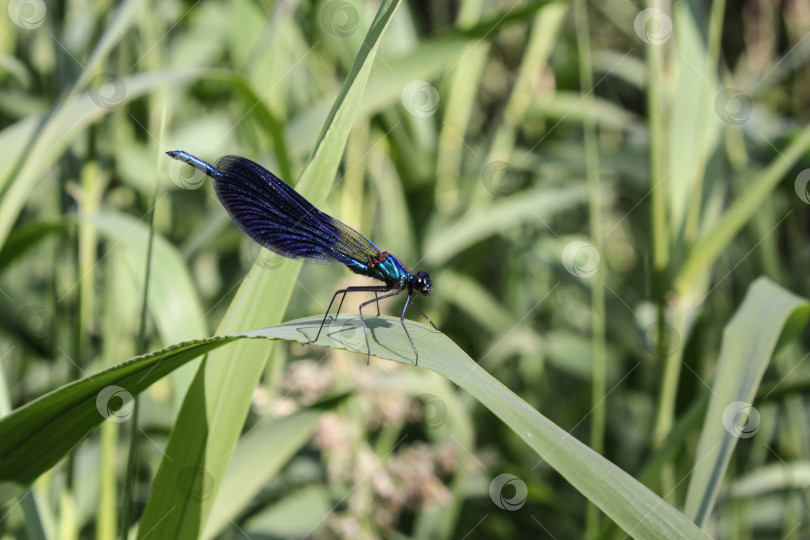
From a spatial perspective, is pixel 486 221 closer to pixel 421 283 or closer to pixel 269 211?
pixel 421 283

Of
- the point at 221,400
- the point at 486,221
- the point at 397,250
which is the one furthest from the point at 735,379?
the point at 397,250

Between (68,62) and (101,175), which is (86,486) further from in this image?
(68,62)

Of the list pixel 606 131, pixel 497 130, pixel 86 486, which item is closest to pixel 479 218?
pixel 497 130

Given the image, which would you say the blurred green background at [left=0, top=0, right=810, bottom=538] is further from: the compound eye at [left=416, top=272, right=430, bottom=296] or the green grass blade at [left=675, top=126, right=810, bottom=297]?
the compound eye at [left=416, top=272, right=430, bottom=296]

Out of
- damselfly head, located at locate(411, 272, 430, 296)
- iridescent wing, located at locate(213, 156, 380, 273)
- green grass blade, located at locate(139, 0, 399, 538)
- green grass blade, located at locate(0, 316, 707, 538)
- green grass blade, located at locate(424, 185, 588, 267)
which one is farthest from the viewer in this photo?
green grass blade, located at locate(424, 185, 588, 267)

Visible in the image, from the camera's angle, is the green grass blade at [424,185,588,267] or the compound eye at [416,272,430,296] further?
the green grass blade at [424,185,588,267]

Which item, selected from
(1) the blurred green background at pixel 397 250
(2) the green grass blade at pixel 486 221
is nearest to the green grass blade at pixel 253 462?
(1) the blurred green background at pixel 397 250

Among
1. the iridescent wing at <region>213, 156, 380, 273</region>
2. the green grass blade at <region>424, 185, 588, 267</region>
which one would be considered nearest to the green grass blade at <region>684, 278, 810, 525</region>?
the iridescent wing at <region>213, 156, 380, 273</region>
